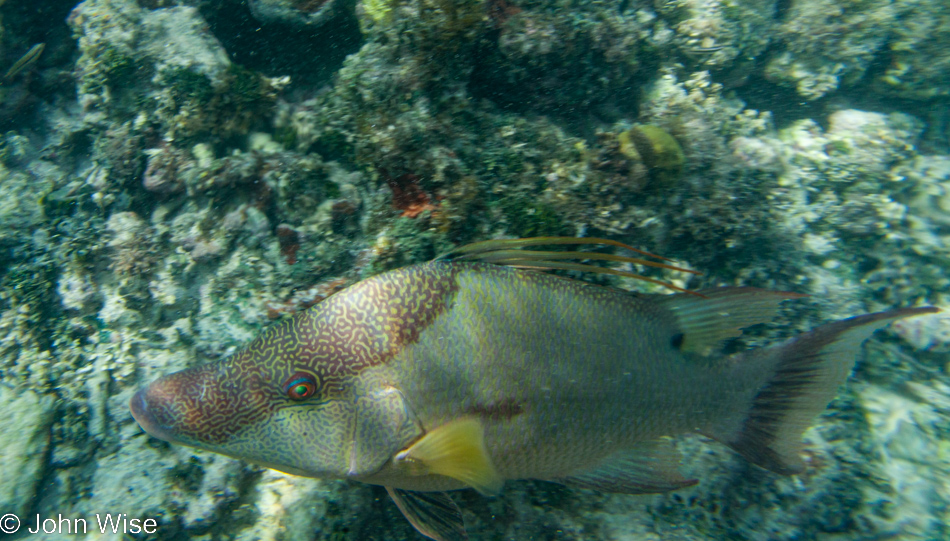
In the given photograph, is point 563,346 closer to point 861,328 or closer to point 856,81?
point 861,328

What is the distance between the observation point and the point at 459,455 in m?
1.59

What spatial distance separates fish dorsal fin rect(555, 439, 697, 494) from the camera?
1975mm

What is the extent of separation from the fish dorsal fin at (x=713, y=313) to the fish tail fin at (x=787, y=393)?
0.74 feet

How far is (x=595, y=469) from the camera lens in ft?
6.54

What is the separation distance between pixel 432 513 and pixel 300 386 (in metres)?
0.90

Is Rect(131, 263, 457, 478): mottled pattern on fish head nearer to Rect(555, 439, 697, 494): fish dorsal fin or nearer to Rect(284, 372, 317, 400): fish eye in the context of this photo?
Rect(284, 372, 317, 400): fish eye

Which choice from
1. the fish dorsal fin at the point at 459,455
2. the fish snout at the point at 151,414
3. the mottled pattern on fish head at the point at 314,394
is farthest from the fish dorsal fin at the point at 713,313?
the fish snout at the point at 151,414

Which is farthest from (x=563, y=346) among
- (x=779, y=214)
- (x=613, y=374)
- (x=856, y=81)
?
(x=856, y=81)

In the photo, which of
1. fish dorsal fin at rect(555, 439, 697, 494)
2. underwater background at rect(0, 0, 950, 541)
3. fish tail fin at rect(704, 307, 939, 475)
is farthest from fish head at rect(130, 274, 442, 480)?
fish tail fin at rect(704, 307, 939, 475)

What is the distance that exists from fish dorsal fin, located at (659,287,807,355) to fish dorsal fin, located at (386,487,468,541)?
1.38m

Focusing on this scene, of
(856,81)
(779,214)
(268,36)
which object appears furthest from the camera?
(856,81)

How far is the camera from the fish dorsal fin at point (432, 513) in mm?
1831

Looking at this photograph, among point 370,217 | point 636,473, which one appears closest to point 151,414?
point 370,217

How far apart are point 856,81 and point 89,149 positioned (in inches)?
307
